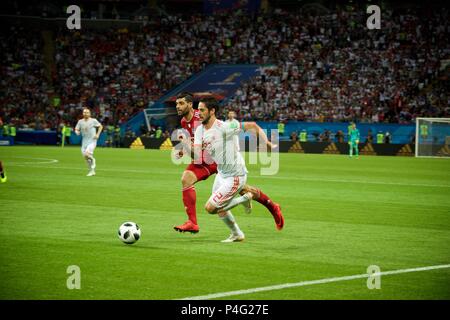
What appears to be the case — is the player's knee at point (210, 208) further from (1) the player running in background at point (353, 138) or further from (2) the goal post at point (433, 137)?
(2) the goal post at point (433, 137)

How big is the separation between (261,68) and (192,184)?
4656 cm

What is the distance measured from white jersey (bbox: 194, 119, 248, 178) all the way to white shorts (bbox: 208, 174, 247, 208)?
5.1 inches

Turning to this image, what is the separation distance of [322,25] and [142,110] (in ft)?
53.1

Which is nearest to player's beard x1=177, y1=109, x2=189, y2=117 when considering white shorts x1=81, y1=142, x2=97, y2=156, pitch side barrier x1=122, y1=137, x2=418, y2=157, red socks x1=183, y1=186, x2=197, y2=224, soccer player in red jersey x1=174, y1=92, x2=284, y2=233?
soccer player in red jersey x1=174, y1=92, x2=284, y2=233

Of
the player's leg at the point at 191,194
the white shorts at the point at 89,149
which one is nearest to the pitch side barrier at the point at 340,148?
the white shorts at the point at 89,149

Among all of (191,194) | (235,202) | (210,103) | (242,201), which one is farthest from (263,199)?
(210,103)

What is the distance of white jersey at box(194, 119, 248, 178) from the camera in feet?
39.7

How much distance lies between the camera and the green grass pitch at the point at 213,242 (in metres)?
8.48

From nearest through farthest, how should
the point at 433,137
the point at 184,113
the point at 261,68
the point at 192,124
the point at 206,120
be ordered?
1. the point at 206,120
2. the point at 184,113
3. the point at 192,124
4. the point at 433,137
5. the point at 261,68

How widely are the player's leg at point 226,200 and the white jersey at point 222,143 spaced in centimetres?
17

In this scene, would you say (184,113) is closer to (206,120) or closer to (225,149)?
(206,120)

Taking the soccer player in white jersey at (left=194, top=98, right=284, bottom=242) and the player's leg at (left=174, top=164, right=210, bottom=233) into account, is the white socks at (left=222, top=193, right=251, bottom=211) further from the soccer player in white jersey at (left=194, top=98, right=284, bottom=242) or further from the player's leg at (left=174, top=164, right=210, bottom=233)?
the player's leg at (left=174, top=164, right=210, bottom=233)

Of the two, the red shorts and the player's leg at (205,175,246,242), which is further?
the red shorts

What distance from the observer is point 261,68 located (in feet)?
193
